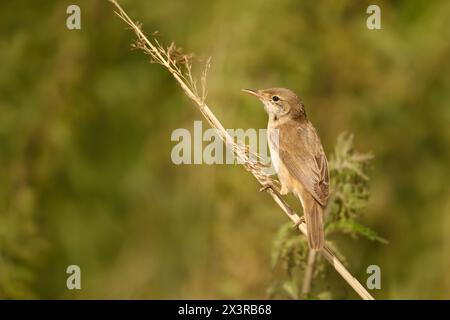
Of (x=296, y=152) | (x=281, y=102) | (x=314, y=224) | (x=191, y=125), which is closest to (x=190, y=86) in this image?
(x=314, y=224)

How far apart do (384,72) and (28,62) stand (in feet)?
9.69

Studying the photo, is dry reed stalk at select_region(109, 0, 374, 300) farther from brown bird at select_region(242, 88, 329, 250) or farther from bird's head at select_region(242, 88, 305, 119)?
bird's head at select_region(242, 88, 305, 119)

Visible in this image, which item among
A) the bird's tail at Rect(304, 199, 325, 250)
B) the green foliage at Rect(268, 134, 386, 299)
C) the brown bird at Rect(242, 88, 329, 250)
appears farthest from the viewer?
the brown bird at Rect(242, 88, 329, 250)

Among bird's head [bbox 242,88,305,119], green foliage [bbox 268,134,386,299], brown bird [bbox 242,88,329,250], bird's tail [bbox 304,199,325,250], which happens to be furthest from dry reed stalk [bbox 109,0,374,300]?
bird's head [bbox 242,88,305,119]

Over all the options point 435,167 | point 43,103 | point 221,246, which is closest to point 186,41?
point 43,103

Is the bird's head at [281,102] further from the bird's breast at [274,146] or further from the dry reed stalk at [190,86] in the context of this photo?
the dry reed stalk at [190,86]

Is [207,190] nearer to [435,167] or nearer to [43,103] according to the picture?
[43,103]

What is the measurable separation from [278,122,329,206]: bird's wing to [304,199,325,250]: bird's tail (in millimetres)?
Answer: 56

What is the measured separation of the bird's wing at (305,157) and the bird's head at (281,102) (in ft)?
0.33

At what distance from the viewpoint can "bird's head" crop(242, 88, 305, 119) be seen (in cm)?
598

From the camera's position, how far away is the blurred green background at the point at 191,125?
6.64 m

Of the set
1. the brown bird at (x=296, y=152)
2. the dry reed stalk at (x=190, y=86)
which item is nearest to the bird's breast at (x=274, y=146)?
the brown bird at (x=296, y=152)

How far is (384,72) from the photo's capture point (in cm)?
730

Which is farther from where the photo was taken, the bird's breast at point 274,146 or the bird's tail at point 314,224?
the bird's breast at point 274,146
